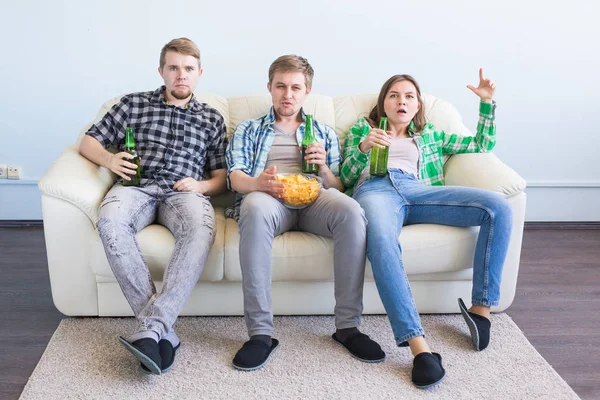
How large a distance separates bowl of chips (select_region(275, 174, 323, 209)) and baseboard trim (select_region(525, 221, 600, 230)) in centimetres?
177

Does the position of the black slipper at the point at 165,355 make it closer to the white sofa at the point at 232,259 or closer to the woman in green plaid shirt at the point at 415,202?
the white sofa at the point at 232,259

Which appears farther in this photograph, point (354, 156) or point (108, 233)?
point (354, 156)

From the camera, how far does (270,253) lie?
1.94 meters

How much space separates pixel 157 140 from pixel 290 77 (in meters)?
0.56

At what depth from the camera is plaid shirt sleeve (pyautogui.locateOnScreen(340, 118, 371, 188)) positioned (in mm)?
2216

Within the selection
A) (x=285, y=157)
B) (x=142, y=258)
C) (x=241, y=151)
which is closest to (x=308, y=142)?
(x=285, y=157)

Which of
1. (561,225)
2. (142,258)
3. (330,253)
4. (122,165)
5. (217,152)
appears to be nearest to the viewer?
(142,258)

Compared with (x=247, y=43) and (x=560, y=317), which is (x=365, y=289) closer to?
(x=560, y=317)

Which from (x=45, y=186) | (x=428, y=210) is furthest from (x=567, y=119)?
(x=45, y=186)

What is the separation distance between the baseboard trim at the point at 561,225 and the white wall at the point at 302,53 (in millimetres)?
468

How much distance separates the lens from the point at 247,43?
298 cm

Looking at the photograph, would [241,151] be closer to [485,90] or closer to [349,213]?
[349,213]

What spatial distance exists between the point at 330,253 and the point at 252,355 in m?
0.43

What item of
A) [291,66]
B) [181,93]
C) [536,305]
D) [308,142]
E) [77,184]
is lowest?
[536,305]
